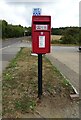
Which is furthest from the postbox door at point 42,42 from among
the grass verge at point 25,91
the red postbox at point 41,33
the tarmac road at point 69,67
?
the tarmac road at point 69,67

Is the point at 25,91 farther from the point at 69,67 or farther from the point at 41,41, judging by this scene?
the point at 69,67

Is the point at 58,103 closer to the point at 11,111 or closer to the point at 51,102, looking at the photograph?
the point at 51,102

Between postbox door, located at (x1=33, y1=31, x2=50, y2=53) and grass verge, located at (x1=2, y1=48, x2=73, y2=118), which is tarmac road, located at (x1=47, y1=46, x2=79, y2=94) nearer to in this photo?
grass verge, located at (x1=2, y1=48, x2=73, y2=118)

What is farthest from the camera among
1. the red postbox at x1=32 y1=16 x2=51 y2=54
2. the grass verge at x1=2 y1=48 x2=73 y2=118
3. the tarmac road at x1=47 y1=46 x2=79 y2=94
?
the tarmac road at x1=47 y1=46 x2=79 y2=94

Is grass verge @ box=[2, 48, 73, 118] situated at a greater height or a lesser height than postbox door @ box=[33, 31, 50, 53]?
lesser

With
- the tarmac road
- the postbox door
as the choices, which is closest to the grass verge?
the tarmac road

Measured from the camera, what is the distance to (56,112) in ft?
18.7

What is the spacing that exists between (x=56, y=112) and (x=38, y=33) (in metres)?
1.81

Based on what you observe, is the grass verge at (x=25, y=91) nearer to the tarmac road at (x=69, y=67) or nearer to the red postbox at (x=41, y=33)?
the tarmac road at (x=69, y=67)

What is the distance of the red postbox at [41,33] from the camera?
6301 mm

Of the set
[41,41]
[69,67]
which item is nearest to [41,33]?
[41,41]

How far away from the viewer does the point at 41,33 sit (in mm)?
6379

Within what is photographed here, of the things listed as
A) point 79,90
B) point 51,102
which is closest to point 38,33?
point 51,102

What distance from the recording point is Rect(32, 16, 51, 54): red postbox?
6301mm
